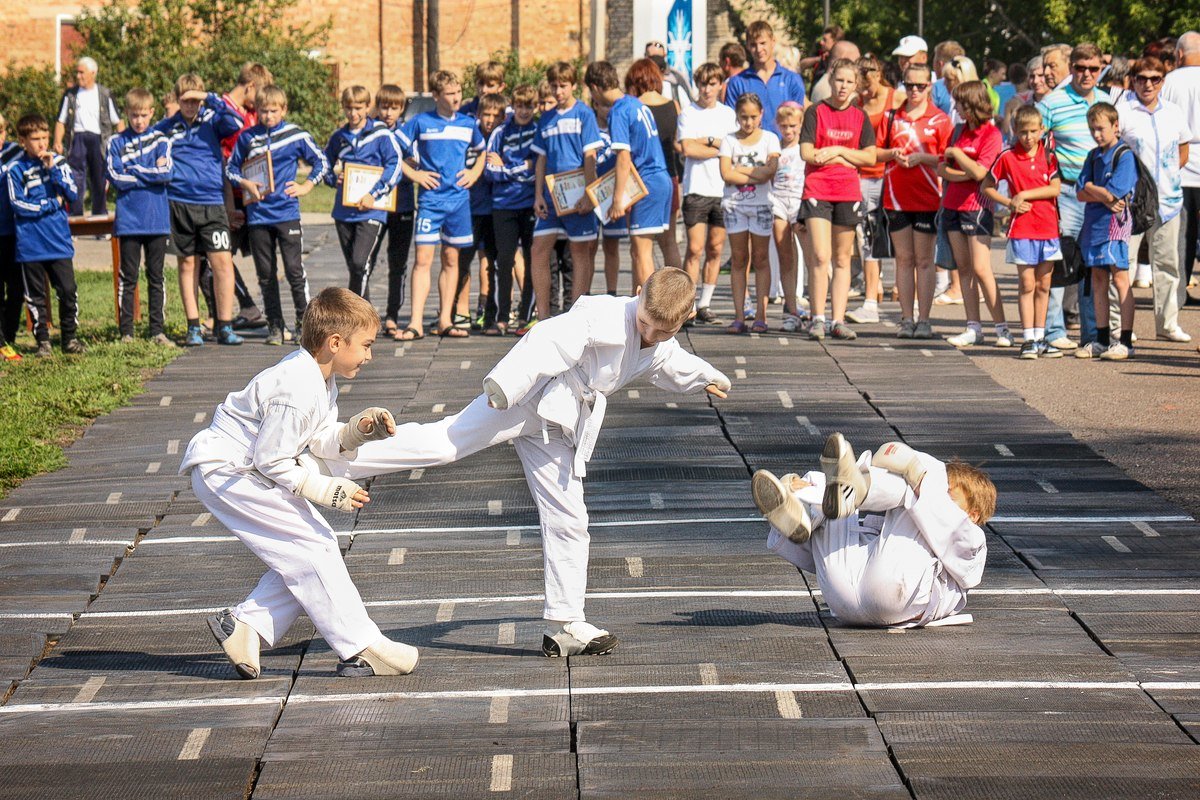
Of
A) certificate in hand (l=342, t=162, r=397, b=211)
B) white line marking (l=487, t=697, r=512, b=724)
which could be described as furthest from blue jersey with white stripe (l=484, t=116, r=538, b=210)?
white line marking (l=487, t=697, r=512, b=724)

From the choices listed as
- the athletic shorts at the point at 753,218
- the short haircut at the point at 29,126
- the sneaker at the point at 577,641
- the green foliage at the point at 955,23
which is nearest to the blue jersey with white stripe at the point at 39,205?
the short haircut at the point at 29,126

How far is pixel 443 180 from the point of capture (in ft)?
43.5

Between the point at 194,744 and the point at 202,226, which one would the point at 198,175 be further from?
the point at 194,744

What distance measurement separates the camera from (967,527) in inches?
240

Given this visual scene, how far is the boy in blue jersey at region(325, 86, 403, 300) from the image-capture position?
13.1 meters

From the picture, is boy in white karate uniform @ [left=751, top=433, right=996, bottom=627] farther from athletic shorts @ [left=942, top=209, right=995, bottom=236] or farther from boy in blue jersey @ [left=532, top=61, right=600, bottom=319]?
boy in blue jersey @ [left=532, top=61, right=600, bottom=319]

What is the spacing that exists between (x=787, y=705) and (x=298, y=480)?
1.79 meters

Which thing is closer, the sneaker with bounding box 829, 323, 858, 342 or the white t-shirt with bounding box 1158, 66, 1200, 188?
the sneaker with bounding box 829, 323, 858, 342

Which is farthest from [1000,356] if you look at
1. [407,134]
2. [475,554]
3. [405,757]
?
[405,757]

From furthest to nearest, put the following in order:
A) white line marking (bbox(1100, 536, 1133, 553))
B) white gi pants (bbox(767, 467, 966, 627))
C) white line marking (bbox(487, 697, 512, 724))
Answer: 1. white line marking (bbox(1100, 536, 1133, 553))
2. white gi pants (bbox(767, 467, 966, 627))
3. white line marking (bbox(487, 697, 512, 724))

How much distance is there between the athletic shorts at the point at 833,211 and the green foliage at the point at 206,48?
2385cm

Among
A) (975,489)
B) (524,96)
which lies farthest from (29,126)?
(975,489)

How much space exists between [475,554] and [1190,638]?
310cm

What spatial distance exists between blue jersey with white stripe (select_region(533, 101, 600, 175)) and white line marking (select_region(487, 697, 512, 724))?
26.1ft
